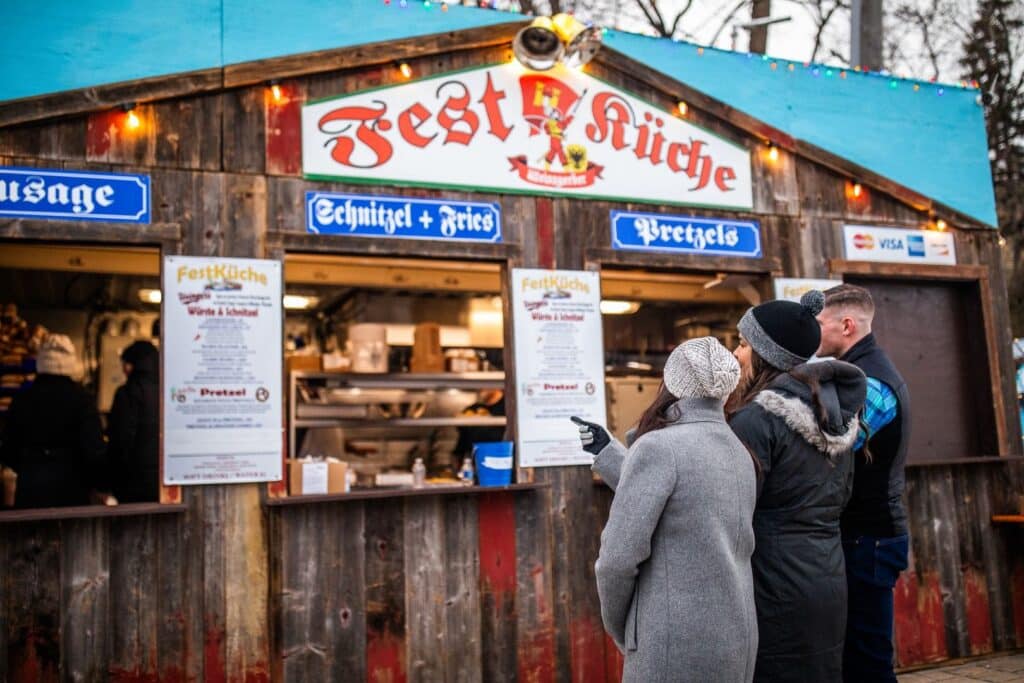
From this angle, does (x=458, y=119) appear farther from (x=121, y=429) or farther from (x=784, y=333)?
(x=784, y=333)

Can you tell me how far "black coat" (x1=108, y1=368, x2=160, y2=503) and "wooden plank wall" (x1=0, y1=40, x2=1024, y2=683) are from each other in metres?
0.75

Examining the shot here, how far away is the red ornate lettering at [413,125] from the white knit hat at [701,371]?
9.98ft

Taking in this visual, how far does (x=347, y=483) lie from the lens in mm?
5457

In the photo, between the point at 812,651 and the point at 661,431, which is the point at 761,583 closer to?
the point at 812,651

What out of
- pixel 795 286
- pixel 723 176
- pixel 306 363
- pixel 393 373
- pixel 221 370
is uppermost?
pixel 723 176

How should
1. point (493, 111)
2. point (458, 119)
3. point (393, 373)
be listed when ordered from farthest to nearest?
1. point (393, 373)
2. point (493, 111)
3. point (458, 119)

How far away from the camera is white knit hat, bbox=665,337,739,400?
288 centimetres

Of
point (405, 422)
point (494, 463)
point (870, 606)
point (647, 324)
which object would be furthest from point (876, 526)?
point (647, 324)

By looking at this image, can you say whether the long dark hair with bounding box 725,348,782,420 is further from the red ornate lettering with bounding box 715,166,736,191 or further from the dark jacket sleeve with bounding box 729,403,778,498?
the red ornate lettering with bounding box 715,166,736,191

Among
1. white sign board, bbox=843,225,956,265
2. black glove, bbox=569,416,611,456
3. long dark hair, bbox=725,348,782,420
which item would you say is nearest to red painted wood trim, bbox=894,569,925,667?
white sign board, bbox=843,225,956,265

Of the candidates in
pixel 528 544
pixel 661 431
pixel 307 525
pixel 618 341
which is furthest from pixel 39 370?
pixel 618 341

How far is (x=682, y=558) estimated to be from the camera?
2.74 metres

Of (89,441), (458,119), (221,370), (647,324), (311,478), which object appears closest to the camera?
(221,370)

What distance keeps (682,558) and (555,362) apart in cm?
301
